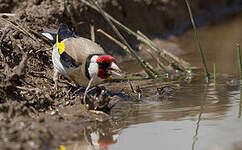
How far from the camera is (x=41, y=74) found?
18.6 feet

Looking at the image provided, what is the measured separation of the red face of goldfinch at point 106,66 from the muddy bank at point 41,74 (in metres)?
0.36

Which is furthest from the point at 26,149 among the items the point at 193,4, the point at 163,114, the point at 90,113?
the point at 193,4

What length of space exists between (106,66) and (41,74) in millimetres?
1113

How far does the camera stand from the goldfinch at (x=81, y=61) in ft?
16.1

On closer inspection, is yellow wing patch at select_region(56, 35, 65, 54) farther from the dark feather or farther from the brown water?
the brown water

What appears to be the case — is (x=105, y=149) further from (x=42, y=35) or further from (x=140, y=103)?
(x=42, y=35)

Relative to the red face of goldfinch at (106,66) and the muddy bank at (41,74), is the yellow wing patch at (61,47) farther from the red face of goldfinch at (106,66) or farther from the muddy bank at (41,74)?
the red face of goldfinch at (106,66)

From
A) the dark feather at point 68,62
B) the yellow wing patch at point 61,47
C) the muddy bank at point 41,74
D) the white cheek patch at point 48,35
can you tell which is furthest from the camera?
the white cheek patch at point 48,35

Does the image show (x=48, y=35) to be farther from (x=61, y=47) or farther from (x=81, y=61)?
(x=81, y=61)

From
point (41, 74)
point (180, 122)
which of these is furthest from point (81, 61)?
point (180, 122)

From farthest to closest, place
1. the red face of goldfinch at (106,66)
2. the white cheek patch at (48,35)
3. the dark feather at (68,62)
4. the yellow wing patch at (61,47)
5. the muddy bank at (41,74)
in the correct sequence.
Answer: the white cheek patch at (48,35)
the yellow wing patch at (61,47)
the dark feather at (68,62)
the red face of goldfinch at (106,66)
the muddy bank at (41,74)

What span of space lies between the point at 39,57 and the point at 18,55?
0.33 m

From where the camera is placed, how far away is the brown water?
3.92 metres

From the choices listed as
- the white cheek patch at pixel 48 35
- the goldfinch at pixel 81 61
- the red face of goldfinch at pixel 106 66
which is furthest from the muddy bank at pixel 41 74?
the red face of goldfinch at pixel 106 66
